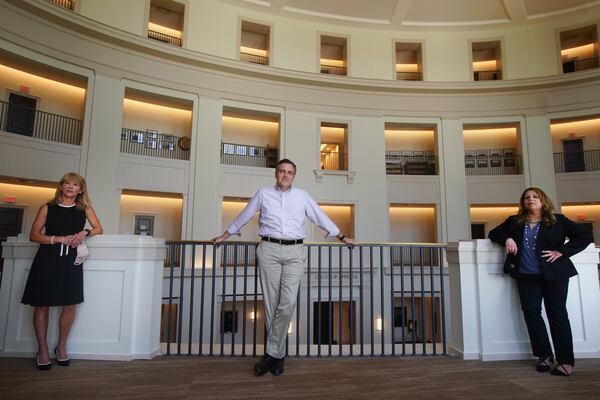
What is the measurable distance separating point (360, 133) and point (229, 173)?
507 cm

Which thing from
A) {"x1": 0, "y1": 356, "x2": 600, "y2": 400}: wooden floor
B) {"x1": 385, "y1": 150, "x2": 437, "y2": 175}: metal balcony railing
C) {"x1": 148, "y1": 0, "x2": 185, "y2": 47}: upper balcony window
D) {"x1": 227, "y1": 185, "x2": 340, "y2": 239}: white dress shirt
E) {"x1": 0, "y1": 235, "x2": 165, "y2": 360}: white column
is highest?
{"x1": 148, "y1": 0, "x2": 185, "y2": 47}: upper balcony window

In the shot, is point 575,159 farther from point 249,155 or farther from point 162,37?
point 162,37

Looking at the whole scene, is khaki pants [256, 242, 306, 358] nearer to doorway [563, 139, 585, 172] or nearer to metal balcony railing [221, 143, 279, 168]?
metal balcony railing [221, 143, 279, 168]

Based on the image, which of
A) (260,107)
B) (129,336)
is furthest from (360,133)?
(129,336)

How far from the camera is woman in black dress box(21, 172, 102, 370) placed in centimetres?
342

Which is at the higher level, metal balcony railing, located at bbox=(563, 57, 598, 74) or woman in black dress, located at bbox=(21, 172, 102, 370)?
metal balcony railing, located at bbox=(563, 57, 598, 74)

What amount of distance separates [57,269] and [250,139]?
12.1 m

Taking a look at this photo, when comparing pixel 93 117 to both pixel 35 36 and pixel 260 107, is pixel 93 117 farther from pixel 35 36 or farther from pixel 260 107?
pixel 260 107

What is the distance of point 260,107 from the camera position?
13.6 meters

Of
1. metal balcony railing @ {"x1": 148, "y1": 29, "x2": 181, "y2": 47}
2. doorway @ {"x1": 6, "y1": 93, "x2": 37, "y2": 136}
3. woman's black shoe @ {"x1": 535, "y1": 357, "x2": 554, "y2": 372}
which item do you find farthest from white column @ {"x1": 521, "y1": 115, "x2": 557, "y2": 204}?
doorway @ {"x1": 6, "y1": 93, "x2": 37, "y2": 136}

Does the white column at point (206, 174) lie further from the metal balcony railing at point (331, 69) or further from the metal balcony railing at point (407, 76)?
the metal balcony railing at point (407, 76)

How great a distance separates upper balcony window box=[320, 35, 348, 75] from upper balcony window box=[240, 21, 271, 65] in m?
2.27

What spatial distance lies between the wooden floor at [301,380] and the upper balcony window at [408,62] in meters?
13.6

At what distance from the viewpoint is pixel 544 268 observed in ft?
11.6
